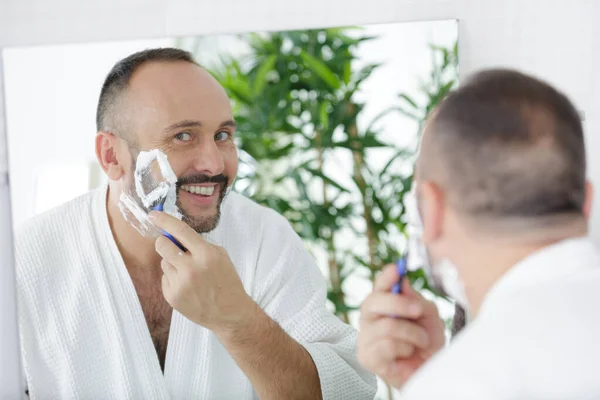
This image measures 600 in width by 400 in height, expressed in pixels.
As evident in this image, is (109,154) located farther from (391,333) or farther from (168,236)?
(391,333)

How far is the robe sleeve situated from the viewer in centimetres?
139

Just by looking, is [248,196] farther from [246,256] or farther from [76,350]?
[76,350]

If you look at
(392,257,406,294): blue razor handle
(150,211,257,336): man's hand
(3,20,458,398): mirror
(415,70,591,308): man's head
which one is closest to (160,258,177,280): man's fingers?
(150,211,257,336): man's hand

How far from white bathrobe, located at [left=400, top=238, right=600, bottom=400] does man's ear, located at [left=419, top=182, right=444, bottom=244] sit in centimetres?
16

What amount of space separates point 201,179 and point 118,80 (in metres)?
0.28

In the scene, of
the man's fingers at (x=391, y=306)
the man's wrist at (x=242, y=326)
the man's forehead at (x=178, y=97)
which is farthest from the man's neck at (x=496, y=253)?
the man's forehead at (x=178, y=97)

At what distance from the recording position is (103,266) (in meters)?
1.51

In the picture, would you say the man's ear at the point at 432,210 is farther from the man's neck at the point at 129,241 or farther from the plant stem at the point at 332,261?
the man's neck at the point at 129,241

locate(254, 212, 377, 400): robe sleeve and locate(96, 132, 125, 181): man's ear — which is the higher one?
locate(96, 132, 125, 181): man's ear

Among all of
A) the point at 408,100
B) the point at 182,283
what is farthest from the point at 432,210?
the point at 182,283

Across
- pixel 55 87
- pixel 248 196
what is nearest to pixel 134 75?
pixel 55 87

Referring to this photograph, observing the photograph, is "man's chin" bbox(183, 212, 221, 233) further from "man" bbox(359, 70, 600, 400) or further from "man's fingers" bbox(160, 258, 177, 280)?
"man" bbox(359, 70, 600, 400)

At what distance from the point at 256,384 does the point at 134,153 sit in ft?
1.67

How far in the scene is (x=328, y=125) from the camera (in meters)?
1.43
